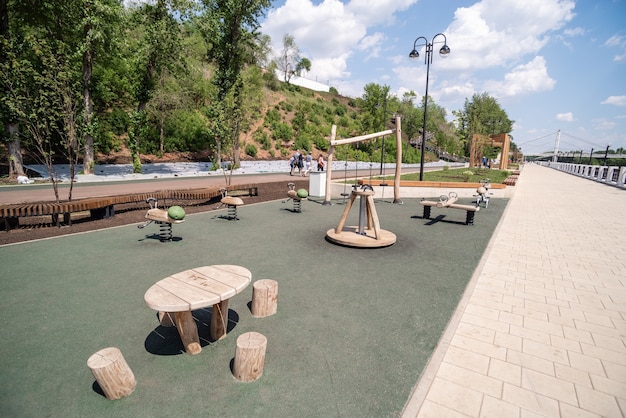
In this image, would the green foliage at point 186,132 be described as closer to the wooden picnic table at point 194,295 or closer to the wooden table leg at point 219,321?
the wooden picnic table at point 194,295

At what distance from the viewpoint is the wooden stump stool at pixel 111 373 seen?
2.65 m

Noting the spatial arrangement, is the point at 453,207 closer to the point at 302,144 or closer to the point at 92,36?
the point at 92,36

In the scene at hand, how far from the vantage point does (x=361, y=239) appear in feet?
24.7

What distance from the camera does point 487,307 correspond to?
4605mm

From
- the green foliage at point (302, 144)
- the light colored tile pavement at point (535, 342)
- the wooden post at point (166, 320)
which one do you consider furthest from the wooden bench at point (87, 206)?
the green foliage at point (302, 144)

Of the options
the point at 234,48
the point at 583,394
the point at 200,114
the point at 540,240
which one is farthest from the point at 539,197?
the point at 200,114

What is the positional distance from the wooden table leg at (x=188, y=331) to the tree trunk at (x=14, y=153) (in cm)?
2019

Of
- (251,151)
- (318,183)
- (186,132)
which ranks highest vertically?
(186,132)

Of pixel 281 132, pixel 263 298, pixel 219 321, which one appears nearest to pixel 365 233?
pixel 263 298

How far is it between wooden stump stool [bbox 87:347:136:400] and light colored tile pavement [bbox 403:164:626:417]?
2539mm

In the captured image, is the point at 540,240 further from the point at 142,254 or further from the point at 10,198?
the point at 10,198

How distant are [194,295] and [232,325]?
114 centimetres

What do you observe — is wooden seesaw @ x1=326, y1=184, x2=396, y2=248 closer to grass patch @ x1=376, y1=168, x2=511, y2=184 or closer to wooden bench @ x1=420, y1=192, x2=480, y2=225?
wooden bench @ x1=420, y1=192, x2=480, y2=225

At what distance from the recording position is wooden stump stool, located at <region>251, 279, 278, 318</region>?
4.16 m
